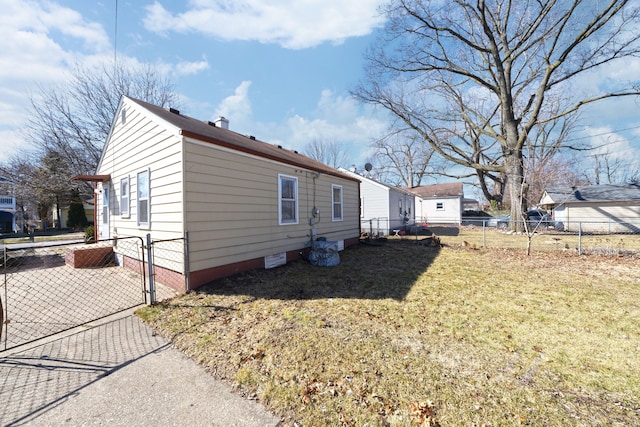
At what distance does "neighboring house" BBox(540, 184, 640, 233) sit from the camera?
54.5 ft

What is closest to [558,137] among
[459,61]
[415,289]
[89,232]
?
[459,61]

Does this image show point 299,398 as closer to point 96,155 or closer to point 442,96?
point 96,155

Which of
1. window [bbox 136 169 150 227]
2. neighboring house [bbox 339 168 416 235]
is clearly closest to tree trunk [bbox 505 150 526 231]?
neighboring house [bbox 339 168 416 235]

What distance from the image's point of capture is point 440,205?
2745cm

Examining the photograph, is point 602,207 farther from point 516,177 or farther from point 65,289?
point 65,289

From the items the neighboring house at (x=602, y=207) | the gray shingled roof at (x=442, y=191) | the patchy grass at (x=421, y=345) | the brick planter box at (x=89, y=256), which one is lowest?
the patchy grass at (x=421, y=345)

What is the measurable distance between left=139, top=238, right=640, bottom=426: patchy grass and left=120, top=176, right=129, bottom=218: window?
159 inches

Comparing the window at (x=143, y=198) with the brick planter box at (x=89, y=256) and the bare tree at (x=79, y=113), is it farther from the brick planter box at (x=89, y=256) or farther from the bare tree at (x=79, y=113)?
the bare tree at (x=79, y=113)

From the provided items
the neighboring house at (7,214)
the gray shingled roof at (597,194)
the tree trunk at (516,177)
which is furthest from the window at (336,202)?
the neighboring house at (7,214)

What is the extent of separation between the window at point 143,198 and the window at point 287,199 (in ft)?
9.86

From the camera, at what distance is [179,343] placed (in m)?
3.06

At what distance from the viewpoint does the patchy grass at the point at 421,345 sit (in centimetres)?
205

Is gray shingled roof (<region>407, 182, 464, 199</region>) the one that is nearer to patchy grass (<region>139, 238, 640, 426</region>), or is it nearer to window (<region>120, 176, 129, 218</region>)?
patchy grass (<region>139, 238, 640, 426</region>)

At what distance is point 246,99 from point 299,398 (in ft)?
47.3
